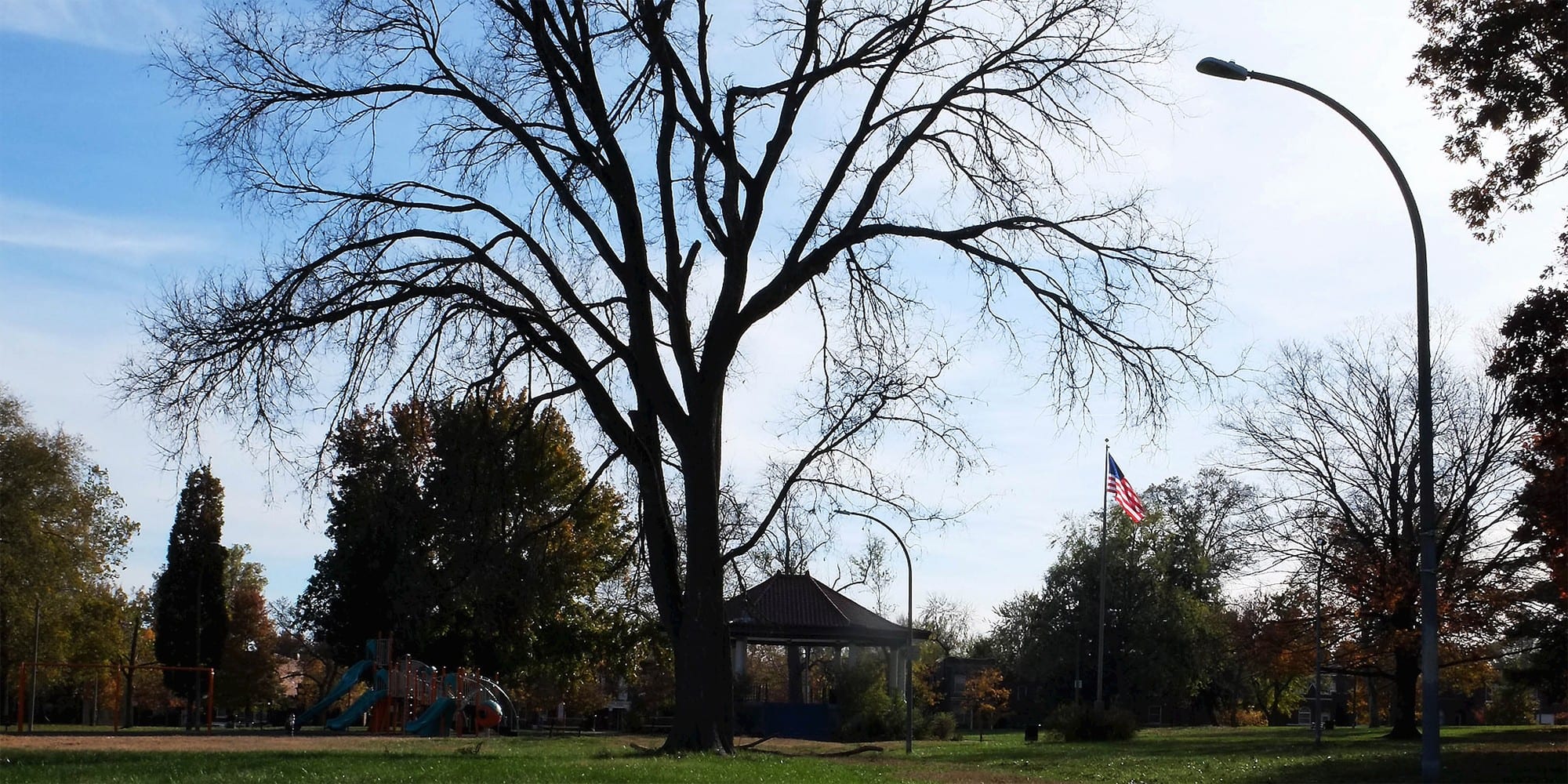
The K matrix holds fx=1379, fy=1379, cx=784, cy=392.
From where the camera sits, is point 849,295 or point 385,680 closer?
point 849,295

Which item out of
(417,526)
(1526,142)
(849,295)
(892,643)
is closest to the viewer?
(1526,142)

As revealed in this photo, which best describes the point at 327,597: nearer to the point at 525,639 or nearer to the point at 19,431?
the point at 525,639

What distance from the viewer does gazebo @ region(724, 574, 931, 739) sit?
151 feet

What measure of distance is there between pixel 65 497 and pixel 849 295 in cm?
4243

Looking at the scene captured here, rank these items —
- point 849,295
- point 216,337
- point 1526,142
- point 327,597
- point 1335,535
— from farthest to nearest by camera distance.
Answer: point 327,597 < point 1335,535 < point 849,295 < point 1526,142 < point 216,337

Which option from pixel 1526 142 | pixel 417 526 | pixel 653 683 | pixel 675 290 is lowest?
pixel 653 683

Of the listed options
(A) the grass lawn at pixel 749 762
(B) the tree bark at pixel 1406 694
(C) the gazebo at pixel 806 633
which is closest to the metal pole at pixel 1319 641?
(A) the grass lawn at pixel 749 762

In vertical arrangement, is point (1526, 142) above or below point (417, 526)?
above

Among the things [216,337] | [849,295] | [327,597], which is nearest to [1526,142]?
[849,295]

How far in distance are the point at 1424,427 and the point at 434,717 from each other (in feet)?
94.5

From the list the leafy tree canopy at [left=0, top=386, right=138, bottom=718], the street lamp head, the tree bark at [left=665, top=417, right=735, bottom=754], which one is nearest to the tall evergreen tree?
the leafy tree canopy at [left=0, top=386, right=138, bottom=718]

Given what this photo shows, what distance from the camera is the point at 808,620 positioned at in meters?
48.5

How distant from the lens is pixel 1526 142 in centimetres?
2064

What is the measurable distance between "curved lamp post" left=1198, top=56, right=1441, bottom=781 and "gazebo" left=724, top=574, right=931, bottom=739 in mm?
30772
